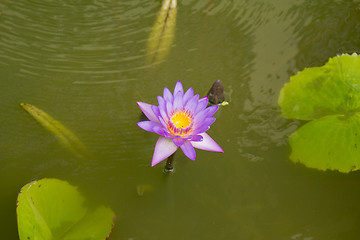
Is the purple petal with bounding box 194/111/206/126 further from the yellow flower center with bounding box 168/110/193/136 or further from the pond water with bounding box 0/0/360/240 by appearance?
the pond water with bounding box 0/0/360/240

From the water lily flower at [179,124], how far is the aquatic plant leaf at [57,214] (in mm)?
455

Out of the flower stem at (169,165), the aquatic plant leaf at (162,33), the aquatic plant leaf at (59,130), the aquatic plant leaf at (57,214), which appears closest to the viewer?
the aquatic plant leaf at (57,214)

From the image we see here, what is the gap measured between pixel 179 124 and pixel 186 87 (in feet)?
1.88

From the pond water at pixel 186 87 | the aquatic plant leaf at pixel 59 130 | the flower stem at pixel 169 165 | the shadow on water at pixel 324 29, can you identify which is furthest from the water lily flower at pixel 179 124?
the shadow on water at pixel 324 29

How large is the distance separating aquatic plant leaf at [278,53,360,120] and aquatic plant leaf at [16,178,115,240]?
1.28 metres

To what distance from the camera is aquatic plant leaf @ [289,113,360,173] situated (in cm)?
216

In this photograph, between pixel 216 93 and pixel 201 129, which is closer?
pixel 201 129

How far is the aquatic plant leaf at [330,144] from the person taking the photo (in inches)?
85.1

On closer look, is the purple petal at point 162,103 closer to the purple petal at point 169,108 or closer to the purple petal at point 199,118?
the purple petal at point 169,108

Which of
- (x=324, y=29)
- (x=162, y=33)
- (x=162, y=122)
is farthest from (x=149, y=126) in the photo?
(x=324, y=29)

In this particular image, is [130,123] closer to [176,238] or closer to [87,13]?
[176,238]

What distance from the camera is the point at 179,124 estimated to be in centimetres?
197

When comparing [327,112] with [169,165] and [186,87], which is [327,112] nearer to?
[186,87]

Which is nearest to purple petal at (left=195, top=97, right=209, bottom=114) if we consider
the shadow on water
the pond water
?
the pond water
